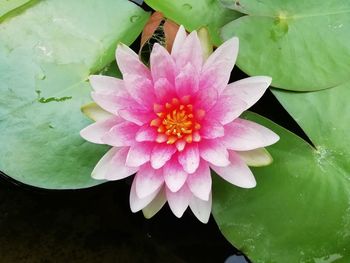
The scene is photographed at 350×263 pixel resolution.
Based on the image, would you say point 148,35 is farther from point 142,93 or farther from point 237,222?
point 237,222

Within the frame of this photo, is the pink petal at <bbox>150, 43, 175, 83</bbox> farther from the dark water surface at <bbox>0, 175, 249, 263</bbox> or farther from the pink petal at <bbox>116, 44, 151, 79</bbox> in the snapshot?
the dark water surface at <bbox>0, 175, 249, 263</bbox>

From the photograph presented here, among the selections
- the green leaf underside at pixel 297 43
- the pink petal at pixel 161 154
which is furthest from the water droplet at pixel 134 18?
the pink petal at pixel 161 154

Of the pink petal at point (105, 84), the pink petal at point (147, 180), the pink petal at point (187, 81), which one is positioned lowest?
the pink petal at point (147, 180)

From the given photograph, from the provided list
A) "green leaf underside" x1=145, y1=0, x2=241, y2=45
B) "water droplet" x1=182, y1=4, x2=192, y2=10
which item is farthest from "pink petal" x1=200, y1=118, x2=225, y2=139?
"water droplet" x1=182, y1=4, x2=192, y2=10

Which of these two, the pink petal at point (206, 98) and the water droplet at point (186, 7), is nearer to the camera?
the pink petal at point (206, 98)

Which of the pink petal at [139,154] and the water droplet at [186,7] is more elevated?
the water droplet at [186,7]

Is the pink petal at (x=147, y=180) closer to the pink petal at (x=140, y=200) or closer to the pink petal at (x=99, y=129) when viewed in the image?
the pink petal at (x=140, y=200)

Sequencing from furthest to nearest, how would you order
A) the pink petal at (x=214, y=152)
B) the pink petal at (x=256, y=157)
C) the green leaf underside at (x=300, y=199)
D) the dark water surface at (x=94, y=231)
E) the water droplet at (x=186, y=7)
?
the dark water surface at (x=94, y=231)
the water droplet at (x=186, y=7)
the green leaf underside at (x=300, y=199)
the pink petal at (x=256, y=157)
the pink petal at (x=214, y=152)
